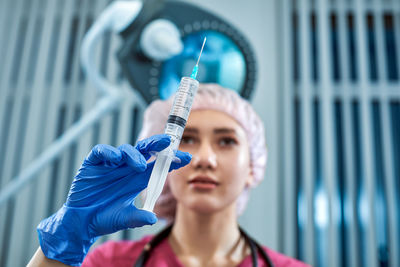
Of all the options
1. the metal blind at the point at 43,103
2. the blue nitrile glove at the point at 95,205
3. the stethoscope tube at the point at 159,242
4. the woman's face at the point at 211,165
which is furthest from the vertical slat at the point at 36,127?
the blue nitrile glove at the point at 95,205

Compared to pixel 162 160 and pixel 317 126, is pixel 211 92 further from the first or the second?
pixel 317 126

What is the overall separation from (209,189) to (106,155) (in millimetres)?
503

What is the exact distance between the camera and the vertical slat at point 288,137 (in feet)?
6.27

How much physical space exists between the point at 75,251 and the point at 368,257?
5.55 ft

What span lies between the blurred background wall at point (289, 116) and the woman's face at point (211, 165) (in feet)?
2.71

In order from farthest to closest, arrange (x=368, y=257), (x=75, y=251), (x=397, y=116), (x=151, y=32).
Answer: (x=397, y=116) < (x=368, y=257) < (x=151, y=32) < (x=75, y=251)

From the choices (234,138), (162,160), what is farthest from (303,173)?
(162,160)

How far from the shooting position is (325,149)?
6.51ft

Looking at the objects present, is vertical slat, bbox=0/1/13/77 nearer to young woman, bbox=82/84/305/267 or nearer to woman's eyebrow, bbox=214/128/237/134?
Answer: young woman, bbox=82/84/305/267

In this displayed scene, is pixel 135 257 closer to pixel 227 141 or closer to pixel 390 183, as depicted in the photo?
pixel 227 141

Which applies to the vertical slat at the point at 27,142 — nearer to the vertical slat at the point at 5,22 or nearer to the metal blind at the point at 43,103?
the metal blind at the point at 43,103

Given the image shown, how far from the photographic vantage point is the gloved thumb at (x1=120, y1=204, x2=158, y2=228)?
0.64m

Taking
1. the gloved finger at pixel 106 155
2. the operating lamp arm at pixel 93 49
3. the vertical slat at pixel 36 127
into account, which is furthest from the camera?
the vertical slat at pixel 36 127

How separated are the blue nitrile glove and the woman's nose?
1.23ft
